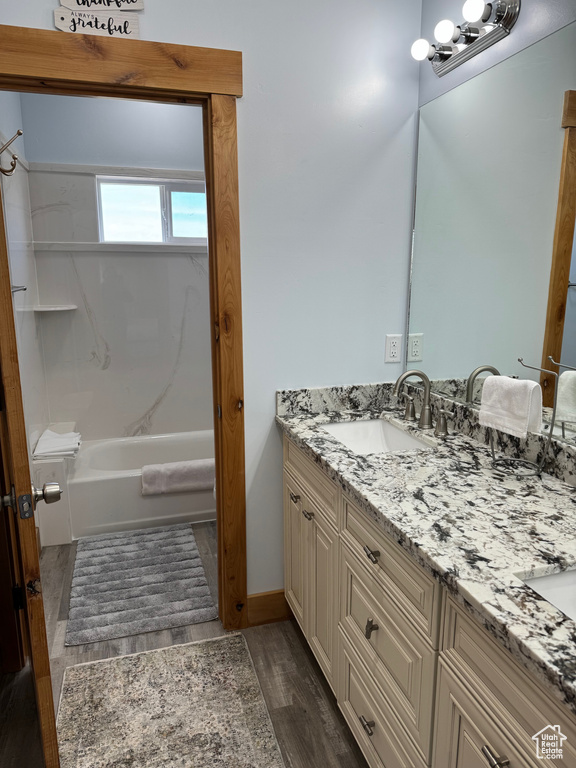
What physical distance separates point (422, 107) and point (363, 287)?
709 millimetres

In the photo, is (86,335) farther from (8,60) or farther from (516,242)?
(516,242)

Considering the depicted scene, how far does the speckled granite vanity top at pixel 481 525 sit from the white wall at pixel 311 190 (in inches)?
16.3

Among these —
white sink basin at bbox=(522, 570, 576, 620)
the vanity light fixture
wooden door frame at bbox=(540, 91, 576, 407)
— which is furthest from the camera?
the vanity light fixture

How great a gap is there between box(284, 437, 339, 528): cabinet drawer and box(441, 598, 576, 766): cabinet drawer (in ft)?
2.07

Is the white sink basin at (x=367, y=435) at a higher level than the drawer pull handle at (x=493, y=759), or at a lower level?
higher

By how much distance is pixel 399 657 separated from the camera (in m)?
1.26

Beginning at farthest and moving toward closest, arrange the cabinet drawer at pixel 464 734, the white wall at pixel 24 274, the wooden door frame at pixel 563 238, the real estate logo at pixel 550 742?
the white wall at pixel 24 274, the wooden door frame at pixel 563 238, the cabinet drawer at pixel 464 734, the real estate logo at pixel 550 742

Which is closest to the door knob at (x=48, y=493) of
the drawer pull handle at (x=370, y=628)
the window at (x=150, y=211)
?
the drawer pull handle at (x=370, y=628)

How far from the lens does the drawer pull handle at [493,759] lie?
2.93 feet

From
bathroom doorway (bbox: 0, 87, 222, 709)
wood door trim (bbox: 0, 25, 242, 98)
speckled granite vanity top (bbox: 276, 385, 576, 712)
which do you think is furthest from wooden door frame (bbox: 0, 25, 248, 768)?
bathroom doorway (bbox: 0, 87, 222, 709)

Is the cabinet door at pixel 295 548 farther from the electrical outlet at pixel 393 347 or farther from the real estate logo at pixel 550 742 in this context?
the real estate logo at pixel 550 742

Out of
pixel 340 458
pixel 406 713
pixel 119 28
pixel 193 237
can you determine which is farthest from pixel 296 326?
pixel 193 237

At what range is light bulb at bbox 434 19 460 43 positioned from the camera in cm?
175

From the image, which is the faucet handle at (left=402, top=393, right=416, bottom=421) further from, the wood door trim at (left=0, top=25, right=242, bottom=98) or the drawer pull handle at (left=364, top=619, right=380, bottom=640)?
the wood door trim at (left=0, top=25, right=242, bottom=98)
